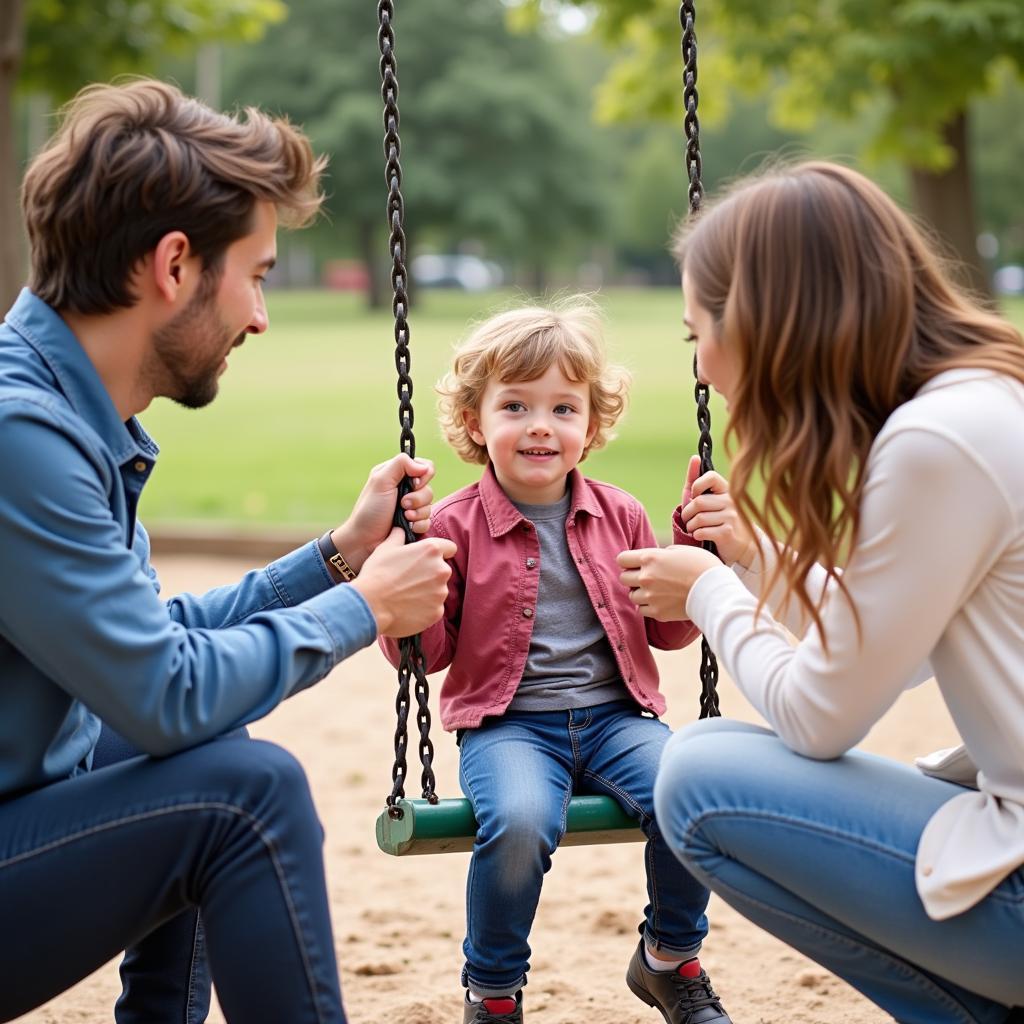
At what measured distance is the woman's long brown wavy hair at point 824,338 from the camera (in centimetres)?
211

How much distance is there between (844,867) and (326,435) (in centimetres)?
1315

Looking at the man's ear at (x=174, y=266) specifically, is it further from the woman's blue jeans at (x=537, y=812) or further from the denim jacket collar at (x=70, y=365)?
the woman's blue jeans at (x=537, y=812)

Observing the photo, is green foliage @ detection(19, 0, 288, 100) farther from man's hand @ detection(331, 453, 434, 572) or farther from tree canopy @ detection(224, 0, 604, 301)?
tree canopy @ detection(224, 0, 604, 301)

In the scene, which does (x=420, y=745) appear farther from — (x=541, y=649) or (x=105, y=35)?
(x=105, y=35)

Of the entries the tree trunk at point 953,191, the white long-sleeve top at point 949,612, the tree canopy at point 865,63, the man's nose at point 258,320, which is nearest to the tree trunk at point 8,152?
the tree canopy at point 865,63

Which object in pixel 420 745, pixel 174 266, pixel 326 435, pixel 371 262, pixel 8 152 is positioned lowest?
pixel 371 262

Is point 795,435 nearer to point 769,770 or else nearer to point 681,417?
point 769,770

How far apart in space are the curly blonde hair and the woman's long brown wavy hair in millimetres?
921

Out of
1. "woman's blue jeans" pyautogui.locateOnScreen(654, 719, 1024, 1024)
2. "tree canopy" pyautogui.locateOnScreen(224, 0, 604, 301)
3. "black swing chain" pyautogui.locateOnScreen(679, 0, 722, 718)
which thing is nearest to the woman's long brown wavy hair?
"woman's blue jeans" pyautogui.locateOnScreen(654, 719, 1024, 1024)

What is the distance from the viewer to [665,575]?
103 inches

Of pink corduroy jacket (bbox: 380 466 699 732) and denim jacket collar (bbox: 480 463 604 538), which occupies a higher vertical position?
denim jacket collar (bbox: 480 463 604 538)

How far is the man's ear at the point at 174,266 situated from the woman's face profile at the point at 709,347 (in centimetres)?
76

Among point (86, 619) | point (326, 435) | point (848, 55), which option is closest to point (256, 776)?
point (86, 619)

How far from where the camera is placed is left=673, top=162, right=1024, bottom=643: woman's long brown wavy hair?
6.93 ft
